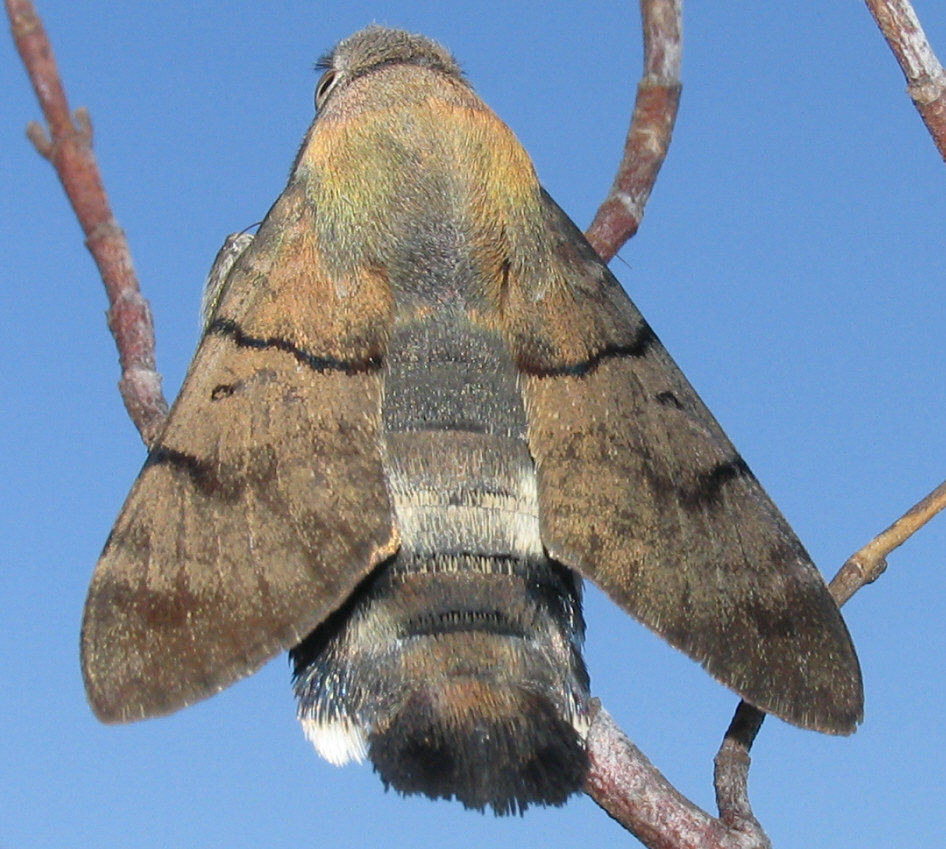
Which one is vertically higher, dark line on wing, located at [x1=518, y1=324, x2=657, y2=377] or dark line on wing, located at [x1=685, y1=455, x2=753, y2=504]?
dark line on wing, located at [x1=518, y1=324, x2=657, y2=377]

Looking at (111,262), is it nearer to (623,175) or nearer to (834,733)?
(623,175)

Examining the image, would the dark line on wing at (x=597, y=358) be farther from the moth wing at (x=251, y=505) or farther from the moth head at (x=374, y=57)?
the moth head at (x=374, y=57)

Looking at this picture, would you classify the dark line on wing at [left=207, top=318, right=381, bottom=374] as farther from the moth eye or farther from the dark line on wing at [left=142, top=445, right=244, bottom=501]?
the moth eye

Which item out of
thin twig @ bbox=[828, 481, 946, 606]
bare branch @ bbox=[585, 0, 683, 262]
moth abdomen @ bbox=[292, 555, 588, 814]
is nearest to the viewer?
moth abdomen @ bbox=[292, 555, 588, 814]

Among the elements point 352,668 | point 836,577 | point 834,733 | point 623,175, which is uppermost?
point 623,175

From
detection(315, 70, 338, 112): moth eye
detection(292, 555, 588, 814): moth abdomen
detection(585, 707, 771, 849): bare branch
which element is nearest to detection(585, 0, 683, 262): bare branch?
detection(315, 70, 338, 112): moth eye

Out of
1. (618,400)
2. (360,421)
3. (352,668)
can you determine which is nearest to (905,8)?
(618,400)

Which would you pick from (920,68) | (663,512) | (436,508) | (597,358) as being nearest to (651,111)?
(597,358)
